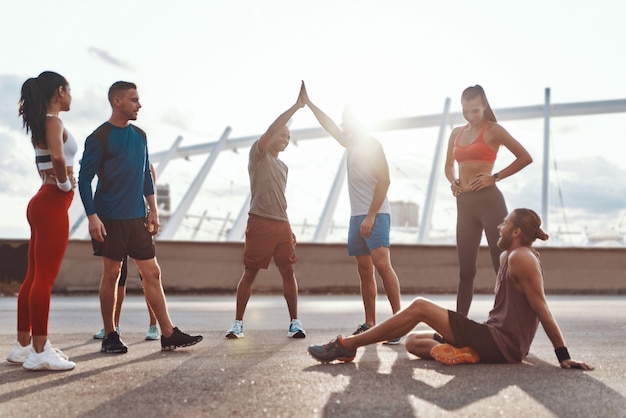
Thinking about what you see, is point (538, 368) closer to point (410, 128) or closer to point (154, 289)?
point (154, 289)

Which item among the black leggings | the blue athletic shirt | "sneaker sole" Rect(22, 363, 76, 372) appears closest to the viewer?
"sneaker sole" Rect(22, 363, 76, 372)

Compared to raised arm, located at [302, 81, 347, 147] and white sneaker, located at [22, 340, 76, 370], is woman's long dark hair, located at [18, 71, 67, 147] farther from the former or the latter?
raised arm, located at [302, 81, 347, 147]

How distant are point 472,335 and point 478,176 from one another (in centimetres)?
133

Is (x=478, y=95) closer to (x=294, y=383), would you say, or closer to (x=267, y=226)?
(x=267, y=226)

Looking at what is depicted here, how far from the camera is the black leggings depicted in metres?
4.54

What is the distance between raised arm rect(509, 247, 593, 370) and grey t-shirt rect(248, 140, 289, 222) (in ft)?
7.14

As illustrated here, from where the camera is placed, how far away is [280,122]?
4.97 m

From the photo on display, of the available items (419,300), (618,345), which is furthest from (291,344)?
(618,345)

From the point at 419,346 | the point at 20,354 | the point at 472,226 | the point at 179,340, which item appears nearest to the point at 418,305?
the point at 419,346

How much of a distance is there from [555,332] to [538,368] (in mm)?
300

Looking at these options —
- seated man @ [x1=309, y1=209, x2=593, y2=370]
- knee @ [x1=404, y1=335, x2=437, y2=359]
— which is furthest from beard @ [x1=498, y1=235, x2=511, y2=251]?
knee @ [x1=404, y1=335, x2=437, y2=359]

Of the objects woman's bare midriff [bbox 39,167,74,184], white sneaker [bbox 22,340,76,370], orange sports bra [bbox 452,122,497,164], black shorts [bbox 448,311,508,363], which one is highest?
orange sports bra [bbox 452,122,497,164]

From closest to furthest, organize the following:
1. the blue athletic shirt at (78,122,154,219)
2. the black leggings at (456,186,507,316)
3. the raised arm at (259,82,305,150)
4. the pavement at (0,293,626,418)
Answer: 1. the pavement at (0,293,626,418)
2. the blue athletic shirt at (78,122,154,219)
3. the black leggings at (456,186,507,316)
4. the raised arm at (259,82,305,150)

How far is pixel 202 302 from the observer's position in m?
9.33
